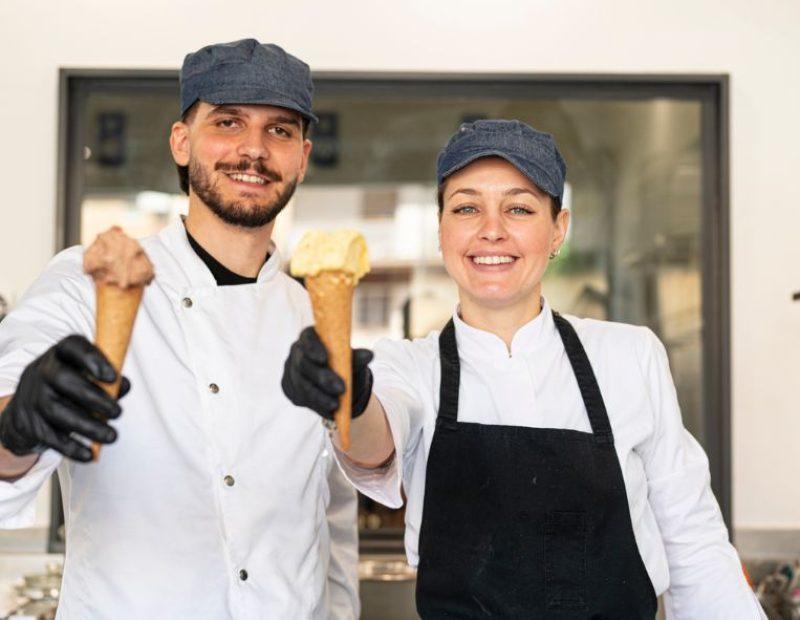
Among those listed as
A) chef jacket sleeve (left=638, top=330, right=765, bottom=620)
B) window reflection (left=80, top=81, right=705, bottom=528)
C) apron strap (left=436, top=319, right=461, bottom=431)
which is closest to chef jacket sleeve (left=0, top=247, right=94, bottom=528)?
apron strap (left=436, top=319, right=461, bottom=431)

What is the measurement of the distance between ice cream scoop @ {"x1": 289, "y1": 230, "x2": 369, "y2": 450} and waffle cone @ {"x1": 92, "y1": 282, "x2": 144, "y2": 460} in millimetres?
214

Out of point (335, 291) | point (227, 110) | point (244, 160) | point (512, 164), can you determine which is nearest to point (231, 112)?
point (227, 110)

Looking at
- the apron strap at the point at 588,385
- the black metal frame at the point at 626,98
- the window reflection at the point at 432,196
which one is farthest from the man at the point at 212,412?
the window reflection at the point at 432,196

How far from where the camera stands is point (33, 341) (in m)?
1.73

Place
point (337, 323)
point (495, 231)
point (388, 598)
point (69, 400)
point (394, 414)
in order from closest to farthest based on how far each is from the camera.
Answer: point (69, 400), point (337, 323), point (394, 414), point (495, 231), point (388, 598)

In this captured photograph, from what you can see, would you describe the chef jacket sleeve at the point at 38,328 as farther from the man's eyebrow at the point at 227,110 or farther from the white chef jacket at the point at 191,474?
the man's eyebrow at the point at 227,110

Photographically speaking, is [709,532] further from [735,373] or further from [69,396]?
[735,373]

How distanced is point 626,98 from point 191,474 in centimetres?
221

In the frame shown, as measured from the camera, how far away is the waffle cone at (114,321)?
1318 mm

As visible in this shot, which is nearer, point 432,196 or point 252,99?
point 252,99

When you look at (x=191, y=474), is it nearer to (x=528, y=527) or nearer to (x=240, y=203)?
(x=240, y=203)

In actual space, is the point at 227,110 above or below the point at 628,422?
above

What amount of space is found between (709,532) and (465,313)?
575 mm

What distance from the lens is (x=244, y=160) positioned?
2.02 meters
